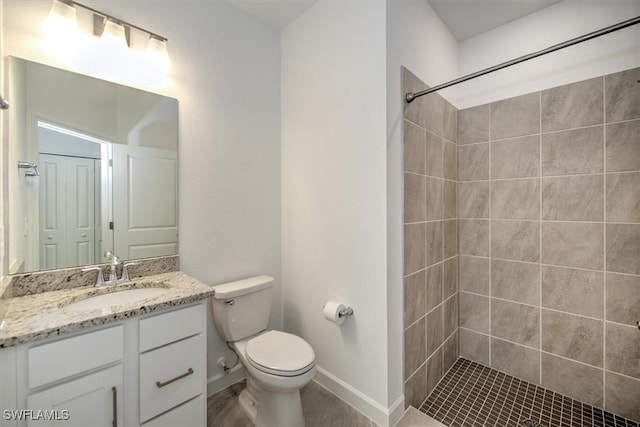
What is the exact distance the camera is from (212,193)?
5.90 feet

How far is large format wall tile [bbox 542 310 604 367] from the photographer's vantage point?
1645 mm

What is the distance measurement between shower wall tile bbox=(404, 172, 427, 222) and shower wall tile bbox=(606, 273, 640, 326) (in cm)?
113

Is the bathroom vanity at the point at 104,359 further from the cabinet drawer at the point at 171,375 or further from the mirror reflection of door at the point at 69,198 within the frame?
the mirror reflection of door at the point at 69,198

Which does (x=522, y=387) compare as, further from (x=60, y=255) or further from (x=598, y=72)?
(x=60, y=255)

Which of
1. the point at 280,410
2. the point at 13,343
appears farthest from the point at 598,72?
the point at 13,343

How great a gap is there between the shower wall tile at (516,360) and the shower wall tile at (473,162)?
4.06 ft

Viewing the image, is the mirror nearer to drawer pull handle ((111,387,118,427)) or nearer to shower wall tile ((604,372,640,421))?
drawer pull handle ((111,387,118,427))

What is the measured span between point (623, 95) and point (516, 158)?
58 cm

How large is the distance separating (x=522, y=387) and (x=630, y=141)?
5.43 ft

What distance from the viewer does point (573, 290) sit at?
1.72 metres

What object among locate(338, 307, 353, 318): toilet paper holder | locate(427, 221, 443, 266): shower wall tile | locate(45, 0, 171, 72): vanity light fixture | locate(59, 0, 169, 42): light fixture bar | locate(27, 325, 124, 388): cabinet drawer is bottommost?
locate(338, 307, 353, 318): toilet paper holder

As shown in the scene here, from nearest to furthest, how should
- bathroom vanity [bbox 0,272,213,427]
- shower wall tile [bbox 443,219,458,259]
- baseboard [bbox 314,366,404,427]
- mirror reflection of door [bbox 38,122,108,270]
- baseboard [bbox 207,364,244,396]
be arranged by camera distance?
bathroom vanity [bbox 0,272,213,427], mirror reflection of door [bbox 38,122,108,270], baseboard [bbox 314,366,404,427], baseboard [bbox 207,364,244,396], shower wall tile [bbox 443,219,458,259]

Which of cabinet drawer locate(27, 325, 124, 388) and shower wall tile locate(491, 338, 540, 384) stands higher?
cabinet drawer locate(27, 325, 124, 388)

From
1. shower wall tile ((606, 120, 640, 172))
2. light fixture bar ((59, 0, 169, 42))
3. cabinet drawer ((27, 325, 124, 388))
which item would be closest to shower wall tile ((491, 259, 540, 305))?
shower wall tile ((606, 120, 640, 172))
